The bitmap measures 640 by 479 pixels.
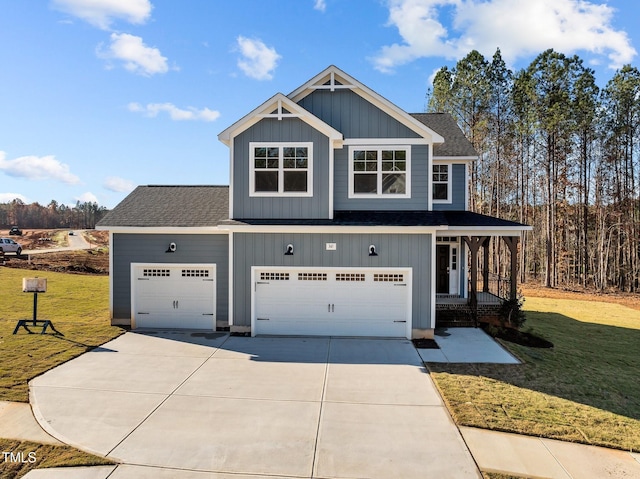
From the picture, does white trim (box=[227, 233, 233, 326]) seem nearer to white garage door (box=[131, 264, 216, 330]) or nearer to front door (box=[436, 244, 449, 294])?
white garage door (box=[131, 264, 216, 330])

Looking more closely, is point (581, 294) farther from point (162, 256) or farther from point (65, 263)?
point (65, 263)

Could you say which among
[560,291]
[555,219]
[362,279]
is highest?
[555,219]

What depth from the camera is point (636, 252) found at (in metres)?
25.2

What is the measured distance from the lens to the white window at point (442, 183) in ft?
45.9

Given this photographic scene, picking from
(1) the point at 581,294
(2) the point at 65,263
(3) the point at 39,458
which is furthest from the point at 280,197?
(2) the point at 65,263

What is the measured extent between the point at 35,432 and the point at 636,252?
105ft

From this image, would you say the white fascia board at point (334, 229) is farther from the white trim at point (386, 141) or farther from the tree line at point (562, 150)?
the tree line at point (562, 150)

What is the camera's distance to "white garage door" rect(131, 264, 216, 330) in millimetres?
11703

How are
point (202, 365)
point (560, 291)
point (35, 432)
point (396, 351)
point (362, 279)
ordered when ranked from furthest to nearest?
point (560, 291) < point (362, 279) < point (396, 351) < point (202, 365) < point (35, 432)

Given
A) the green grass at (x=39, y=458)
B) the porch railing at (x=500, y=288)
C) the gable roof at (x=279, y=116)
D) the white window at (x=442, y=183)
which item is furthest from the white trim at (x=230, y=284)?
the porch railing at (x=500, y=288)

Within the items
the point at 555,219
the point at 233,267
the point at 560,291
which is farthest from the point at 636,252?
the point at 233,267

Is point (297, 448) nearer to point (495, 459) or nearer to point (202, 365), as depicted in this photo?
point (495, 459)

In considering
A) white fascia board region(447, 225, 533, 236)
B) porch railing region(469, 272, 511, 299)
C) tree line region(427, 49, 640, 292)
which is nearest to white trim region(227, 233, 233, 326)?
white fascia board region(447, 225, 533, 236)

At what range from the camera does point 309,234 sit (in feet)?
36.0
